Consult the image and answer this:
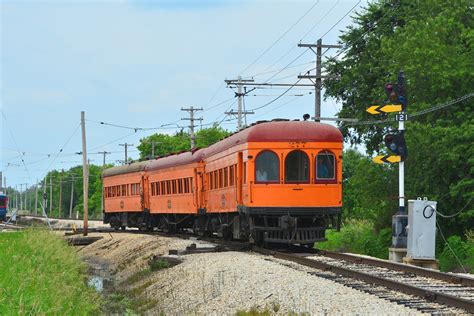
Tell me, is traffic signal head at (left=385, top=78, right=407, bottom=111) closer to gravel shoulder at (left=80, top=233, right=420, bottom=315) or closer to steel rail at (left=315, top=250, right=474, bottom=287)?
steel rail at (left=315, top=250, right=474, bottom=287)

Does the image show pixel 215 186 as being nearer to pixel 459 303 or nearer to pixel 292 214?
pixel 292 214

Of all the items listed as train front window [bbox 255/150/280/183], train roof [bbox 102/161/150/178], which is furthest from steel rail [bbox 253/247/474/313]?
train roof [bbox 102/161/150/178]

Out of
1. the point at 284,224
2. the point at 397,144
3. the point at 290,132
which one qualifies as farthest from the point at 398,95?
the point at 284,224

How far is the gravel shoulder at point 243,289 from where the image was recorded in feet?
38.1

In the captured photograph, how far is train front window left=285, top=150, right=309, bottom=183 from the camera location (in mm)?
21547

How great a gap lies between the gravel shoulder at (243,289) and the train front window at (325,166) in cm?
278

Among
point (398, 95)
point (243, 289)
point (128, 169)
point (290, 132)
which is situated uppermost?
point (398, 95)

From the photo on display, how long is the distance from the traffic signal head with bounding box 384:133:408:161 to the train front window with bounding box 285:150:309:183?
100 inches

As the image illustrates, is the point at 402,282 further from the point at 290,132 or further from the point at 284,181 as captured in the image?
the point at 290,132

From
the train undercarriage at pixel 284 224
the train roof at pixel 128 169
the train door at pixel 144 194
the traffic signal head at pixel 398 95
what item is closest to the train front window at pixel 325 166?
the train undercarriage at pixel 284 224

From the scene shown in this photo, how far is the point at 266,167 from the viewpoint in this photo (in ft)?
70.3

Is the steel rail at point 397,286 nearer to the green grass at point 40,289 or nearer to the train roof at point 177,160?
the green grass at point 40,289

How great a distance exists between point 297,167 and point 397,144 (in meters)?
2.90

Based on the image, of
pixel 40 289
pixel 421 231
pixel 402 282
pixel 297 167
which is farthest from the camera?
pixel 297 167
